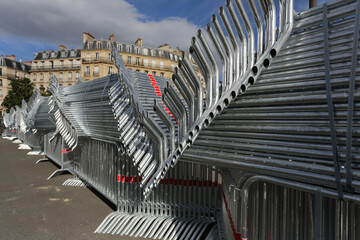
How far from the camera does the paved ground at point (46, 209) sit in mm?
4995

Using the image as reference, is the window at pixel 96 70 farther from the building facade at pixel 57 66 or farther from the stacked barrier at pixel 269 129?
the stacked barrier at pixel 269 129

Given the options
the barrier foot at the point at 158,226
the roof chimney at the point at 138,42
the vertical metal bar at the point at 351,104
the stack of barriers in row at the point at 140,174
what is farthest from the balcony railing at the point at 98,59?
the vertical metal bar at the point at 351,104

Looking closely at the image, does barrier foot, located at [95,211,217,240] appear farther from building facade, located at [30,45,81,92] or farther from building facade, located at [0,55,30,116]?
building facade, located at [0,55,30,116]

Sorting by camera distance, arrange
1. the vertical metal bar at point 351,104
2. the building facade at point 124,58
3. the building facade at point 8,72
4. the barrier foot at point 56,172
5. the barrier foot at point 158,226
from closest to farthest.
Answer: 1. the vertical metal bar at point 351,104
2. the barrier foot at point 158,226
3. the barrier foot at point 56,172
4. the building facade at point 124,58
5. the building facade at point 8,72

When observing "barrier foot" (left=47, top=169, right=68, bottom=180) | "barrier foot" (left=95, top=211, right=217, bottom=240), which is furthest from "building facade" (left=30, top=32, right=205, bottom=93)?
"barrier foot" (left=95, top=211, right=217, bottom=240)

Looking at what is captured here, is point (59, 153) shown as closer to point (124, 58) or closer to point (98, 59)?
point (98, 59)

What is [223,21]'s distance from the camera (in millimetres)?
3006

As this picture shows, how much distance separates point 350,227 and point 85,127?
701 centimetres

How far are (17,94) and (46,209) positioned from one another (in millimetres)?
33051

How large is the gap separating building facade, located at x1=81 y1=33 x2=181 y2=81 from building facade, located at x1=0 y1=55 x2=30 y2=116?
21098 mm

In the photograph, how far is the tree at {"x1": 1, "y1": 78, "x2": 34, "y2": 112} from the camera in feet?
105

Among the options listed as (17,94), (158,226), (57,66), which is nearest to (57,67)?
(57,66)

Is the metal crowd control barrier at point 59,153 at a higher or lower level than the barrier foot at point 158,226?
higher

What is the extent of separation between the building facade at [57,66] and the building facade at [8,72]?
19.7 ft
